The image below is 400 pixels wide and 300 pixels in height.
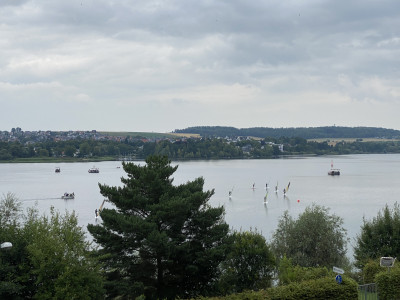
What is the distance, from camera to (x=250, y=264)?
27859mm

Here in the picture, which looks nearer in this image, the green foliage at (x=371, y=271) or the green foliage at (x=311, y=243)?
the green foliage at (x=371, y=271)

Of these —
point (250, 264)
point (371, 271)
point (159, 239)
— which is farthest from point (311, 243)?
point (371, 271)

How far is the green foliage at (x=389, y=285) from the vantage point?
1639 centimetres

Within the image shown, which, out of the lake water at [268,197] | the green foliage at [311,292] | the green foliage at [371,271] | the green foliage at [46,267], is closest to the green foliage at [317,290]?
the green foliage at [311,292]

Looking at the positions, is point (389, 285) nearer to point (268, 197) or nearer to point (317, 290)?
point (317, 290)

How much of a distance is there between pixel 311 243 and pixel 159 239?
13486 millimetres

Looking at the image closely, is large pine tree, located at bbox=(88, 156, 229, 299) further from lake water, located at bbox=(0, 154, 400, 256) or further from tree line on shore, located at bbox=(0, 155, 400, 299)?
lake water, located at bbox=(0, 154, 400, 256)

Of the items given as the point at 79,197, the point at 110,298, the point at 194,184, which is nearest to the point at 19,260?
the point at 110,298

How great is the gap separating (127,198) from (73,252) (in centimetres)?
923

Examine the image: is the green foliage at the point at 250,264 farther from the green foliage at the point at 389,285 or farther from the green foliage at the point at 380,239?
the green foliage at the point at 389,285

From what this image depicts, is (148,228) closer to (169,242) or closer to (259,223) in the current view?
(169,242)

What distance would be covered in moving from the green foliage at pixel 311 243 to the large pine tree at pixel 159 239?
7.80m

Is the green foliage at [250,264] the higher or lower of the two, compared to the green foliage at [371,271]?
lower

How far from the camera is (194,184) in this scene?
30953 mm
